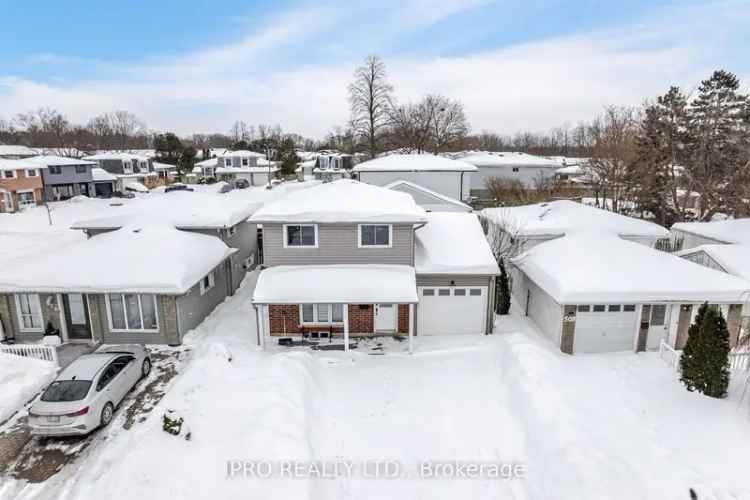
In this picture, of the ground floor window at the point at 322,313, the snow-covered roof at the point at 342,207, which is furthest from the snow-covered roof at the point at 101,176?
the ground floor window at the point at 322,313

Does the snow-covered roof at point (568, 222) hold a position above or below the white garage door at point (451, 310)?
above

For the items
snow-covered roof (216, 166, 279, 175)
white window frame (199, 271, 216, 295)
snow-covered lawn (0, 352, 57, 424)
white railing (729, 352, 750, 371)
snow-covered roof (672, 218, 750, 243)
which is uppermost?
snow-covered roof (216, 166, 279, 175)

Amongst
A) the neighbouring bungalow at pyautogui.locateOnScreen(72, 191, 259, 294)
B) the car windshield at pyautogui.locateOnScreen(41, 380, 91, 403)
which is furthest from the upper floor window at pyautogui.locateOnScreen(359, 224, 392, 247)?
the car windshield at pyautogui.locateOnScreen(41, 380, 91, 403)

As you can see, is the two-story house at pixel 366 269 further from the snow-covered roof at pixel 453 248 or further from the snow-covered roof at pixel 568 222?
the snow-covered roof at pixel 568 222

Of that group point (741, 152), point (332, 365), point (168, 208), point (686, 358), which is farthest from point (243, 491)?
point (741, 152)

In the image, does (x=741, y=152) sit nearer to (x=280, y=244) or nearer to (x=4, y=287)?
(x=280, y=244)

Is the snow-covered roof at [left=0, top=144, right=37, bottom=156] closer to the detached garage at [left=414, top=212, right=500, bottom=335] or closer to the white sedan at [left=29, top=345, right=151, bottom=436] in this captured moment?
the white sedan at [left=29, top=345, right=151, bottom=436]
